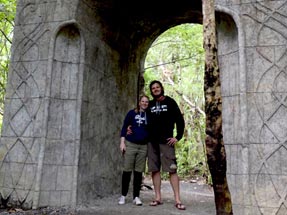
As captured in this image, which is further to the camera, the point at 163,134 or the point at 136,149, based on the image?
the point at 136,149

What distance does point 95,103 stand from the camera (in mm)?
5566

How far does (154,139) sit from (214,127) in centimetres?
226

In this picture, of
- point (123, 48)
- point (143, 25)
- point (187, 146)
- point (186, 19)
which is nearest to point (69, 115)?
point (123, 48)

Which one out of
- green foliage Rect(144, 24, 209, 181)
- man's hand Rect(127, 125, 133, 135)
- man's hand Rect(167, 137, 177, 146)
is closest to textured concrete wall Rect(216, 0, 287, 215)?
man's hand Rect(167, 137, 177, 146)

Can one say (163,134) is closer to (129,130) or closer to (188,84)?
(129,130)

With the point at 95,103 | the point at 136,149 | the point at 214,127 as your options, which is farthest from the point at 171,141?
the point at 214,127

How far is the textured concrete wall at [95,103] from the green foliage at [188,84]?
3.24 m

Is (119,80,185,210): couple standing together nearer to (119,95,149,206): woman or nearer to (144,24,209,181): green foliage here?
(119,95,149,206): woman

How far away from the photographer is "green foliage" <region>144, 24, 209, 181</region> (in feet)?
32.5

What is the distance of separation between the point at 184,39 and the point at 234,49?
18.2 ft

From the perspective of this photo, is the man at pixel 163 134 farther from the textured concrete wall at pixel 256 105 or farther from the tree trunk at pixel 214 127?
the tree trunk at pixel 214 127

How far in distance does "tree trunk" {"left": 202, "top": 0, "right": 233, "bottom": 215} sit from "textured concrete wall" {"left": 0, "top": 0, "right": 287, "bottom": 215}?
1505mm

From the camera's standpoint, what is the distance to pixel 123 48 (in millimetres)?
6867

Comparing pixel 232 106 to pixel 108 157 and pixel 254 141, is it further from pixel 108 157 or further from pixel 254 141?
pixel 108 157
